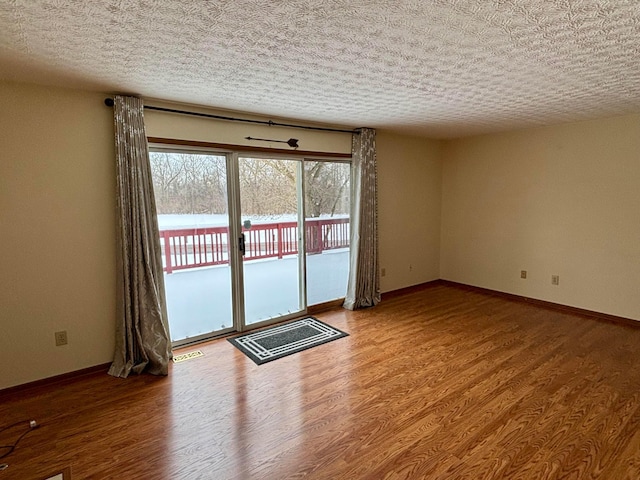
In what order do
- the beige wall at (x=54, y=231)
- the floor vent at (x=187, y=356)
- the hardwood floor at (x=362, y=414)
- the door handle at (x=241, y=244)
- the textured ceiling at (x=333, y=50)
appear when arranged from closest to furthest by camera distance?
the textured ceiling at (x=333, y=50) → the hardwood floor at (x=362, y=414) → the beige wall at (x=54, y=231) → the floor vent at (x=187, y=356) → the door handle at (x=241, y=244)

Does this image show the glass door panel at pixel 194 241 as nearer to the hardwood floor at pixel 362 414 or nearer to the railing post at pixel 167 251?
the railing post at pixel 167 251

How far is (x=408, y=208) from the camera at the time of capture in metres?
5.13

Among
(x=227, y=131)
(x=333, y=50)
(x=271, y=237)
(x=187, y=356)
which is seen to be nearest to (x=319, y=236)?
(x=271, y=237)

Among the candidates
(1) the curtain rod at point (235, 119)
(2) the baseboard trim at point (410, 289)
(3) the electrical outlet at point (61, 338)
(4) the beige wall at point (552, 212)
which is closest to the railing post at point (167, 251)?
(3) the electrical outlet at point (61, 338)

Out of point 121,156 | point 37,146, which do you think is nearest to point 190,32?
point 121,156

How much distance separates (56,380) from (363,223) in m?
3.38

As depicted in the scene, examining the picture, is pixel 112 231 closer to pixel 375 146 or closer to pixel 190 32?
pixel 190 32

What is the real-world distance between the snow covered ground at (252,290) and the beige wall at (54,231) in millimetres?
624

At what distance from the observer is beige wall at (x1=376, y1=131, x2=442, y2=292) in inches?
189

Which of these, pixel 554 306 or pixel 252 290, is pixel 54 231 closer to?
pixel 252 290

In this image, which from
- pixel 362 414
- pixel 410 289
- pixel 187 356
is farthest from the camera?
pixel 410 289

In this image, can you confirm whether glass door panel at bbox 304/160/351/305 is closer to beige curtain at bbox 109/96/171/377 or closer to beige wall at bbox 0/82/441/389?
beige wall at bbox 0/82/441/389

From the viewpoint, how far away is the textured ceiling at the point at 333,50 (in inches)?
60.2

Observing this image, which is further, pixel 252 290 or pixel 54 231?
pixel 252 290
